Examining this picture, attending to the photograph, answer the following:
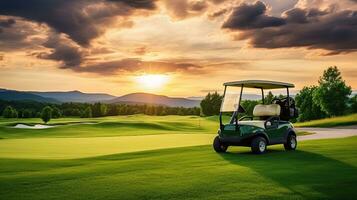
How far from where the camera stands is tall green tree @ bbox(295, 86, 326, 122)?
94.4 metres

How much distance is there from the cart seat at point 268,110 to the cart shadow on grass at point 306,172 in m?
1.88

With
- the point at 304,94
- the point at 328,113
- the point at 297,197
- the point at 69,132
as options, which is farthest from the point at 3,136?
the point at 304,94

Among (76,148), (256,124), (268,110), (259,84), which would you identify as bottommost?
(76,148)

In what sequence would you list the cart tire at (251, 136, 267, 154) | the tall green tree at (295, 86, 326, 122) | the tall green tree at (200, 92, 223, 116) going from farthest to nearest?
the tall green tree at (200, 92, 223, 116) < the tall green tree at (295, 86, 326, 122) < the cart tire at (251, 136, 267, 154)

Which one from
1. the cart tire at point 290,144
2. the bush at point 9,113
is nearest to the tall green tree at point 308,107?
the bush at point 9,113

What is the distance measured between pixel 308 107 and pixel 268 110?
8101cm

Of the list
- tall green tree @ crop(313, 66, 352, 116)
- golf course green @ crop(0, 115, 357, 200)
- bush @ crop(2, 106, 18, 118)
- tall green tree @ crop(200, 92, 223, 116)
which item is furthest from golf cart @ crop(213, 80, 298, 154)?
tall green tree @ crop(200, 92, 223, 116)

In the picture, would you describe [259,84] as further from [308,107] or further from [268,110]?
[308,107]

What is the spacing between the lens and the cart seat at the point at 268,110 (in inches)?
741

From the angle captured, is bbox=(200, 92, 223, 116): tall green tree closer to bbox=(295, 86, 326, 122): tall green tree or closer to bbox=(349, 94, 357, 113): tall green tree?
bbox=(295, 86, 326, 122): tall green tree

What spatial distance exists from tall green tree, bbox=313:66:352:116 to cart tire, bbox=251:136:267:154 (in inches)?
2779

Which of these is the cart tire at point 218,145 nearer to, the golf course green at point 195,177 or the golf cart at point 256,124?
the golf cart at point 256,124

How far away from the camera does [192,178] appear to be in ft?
40.3

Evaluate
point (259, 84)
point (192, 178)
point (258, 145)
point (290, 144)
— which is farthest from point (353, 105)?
point (192, 178)
